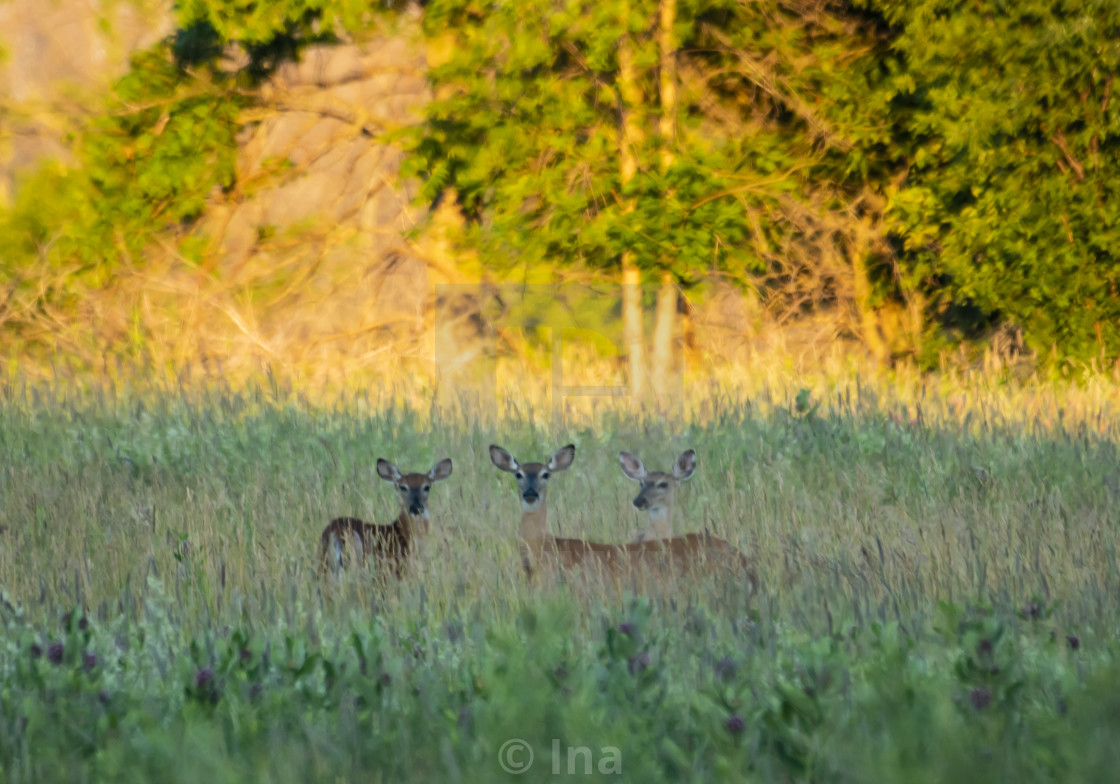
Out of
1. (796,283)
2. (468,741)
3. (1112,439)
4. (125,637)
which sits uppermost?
(796,283)

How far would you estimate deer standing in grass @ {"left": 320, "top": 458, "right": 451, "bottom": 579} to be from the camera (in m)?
5.53

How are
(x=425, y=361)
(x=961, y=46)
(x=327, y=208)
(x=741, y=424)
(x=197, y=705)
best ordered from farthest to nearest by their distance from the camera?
(x=327, y=208) → (x=425, y=361) → (x=961, y=46) → (x=741, y=424) → (x=197, y=705)

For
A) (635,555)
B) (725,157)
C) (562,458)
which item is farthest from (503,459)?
(725,157)

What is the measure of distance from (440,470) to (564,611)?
288cm

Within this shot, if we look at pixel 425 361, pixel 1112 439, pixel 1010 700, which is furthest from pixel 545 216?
pixel 1010 700

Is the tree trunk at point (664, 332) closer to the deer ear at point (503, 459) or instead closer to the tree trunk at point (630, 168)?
the tree trunk at point (630, 168)

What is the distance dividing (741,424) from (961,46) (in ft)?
19.5

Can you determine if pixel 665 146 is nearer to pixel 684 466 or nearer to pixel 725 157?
pixel 725 157

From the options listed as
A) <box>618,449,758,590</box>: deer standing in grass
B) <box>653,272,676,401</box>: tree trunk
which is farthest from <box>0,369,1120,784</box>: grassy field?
<box>653,272,676,401</box>: tree trunk

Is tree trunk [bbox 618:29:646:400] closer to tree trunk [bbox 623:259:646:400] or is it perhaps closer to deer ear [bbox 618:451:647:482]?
tree trunk [bbox 623:259:646:400]

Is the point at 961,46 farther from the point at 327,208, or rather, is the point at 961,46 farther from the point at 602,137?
the point at 327,208

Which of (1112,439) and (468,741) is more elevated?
(1112,439)

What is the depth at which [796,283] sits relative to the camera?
16000mm

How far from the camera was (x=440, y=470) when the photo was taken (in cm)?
657
